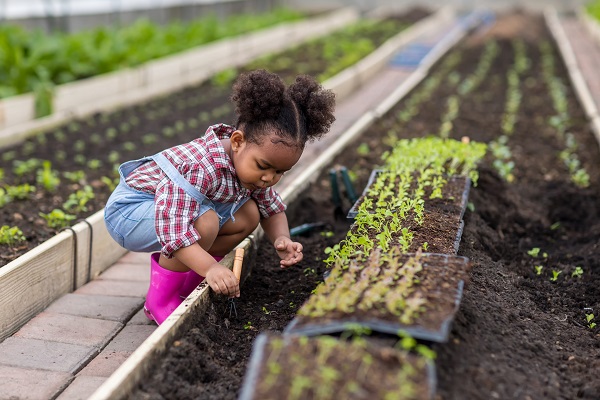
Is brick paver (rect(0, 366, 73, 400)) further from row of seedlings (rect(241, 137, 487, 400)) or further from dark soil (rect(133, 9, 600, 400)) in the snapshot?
row of seedlings (rect(241, 137, 487, 400))

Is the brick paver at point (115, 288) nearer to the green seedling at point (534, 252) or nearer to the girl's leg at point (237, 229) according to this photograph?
the girl's leg at point (237, 229)

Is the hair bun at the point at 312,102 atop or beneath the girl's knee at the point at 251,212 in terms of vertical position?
atop

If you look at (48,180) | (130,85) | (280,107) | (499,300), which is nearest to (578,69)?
(130,85)

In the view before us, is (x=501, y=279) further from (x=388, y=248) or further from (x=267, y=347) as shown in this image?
(x=267, y=347)

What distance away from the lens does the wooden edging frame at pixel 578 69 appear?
8.27 metres

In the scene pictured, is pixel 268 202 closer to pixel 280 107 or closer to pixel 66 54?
pixel 280 107

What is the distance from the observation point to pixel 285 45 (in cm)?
1664

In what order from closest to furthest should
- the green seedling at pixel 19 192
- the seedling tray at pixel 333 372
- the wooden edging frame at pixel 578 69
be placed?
the seedling tray at pixel 333 372 < the green seedling at pixel 19 192 < the wooden edging frame at pixel 578 69

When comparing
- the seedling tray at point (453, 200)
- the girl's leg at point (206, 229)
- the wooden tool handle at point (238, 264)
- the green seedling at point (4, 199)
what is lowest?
the green seedling at point (4, 199)

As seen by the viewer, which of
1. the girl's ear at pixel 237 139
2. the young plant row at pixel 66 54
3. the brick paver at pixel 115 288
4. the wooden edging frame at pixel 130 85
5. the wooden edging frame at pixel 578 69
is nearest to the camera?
the girl's ear at pixel 237 139

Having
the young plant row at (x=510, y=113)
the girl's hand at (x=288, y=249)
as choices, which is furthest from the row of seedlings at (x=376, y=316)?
the young plant row at (x=510, y=113)

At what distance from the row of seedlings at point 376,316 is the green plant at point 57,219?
1886 mm

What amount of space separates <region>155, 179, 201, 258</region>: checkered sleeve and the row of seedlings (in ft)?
2.17

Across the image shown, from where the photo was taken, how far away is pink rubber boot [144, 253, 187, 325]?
12.4ft
